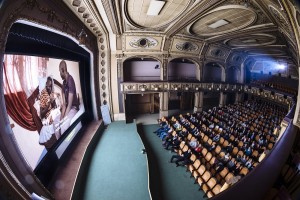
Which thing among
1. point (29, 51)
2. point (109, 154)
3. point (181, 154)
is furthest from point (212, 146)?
point (29, 51)

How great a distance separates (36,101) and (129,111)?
456 inches

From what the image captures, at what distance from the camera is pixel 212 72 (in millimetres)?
19375

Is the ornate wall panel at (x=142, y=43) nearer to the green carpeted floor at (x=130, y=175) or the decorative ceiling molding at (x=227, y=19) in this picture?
the decorative ceiling molding at (x=227, y=19)

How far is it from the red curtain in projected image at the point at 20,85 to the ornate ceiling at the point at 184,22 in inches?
131

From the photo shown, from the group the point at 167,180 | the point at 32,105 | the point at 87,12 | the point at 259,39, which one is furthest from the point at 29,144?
the point at 259,39

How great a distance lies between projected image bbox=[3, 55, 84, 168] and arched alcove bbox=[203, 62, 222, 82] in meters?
15.4

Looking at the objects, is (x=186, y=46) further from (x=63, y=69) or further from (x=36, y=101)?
(x=36, y=101)

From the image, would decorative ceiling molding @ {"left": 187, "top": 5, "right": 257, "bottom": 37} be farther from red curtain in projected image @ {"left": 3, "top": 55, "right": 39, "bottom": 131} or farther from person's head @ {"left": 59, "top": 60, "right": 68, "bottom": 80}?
red curtain in projected image @ {"left": 3, "top": 55, "right": 39, "bottom": 131}

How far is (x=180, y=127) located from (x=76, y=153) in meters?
7.39

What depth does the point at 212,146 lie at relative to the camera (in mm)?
9328

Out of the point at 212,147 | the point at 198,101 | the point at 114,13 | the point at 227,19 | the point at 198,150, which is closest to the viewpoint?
the point at 114,13

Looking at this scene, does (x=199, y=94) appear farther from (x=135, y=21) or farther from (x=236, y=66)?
(x=135, y=21)

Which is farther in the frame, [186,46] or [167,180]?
[186,46]

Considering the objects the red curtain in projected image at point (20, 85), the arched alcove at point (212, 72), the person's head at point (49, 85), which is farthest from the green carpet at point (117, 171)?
the arched alcove at point (212, 72)
